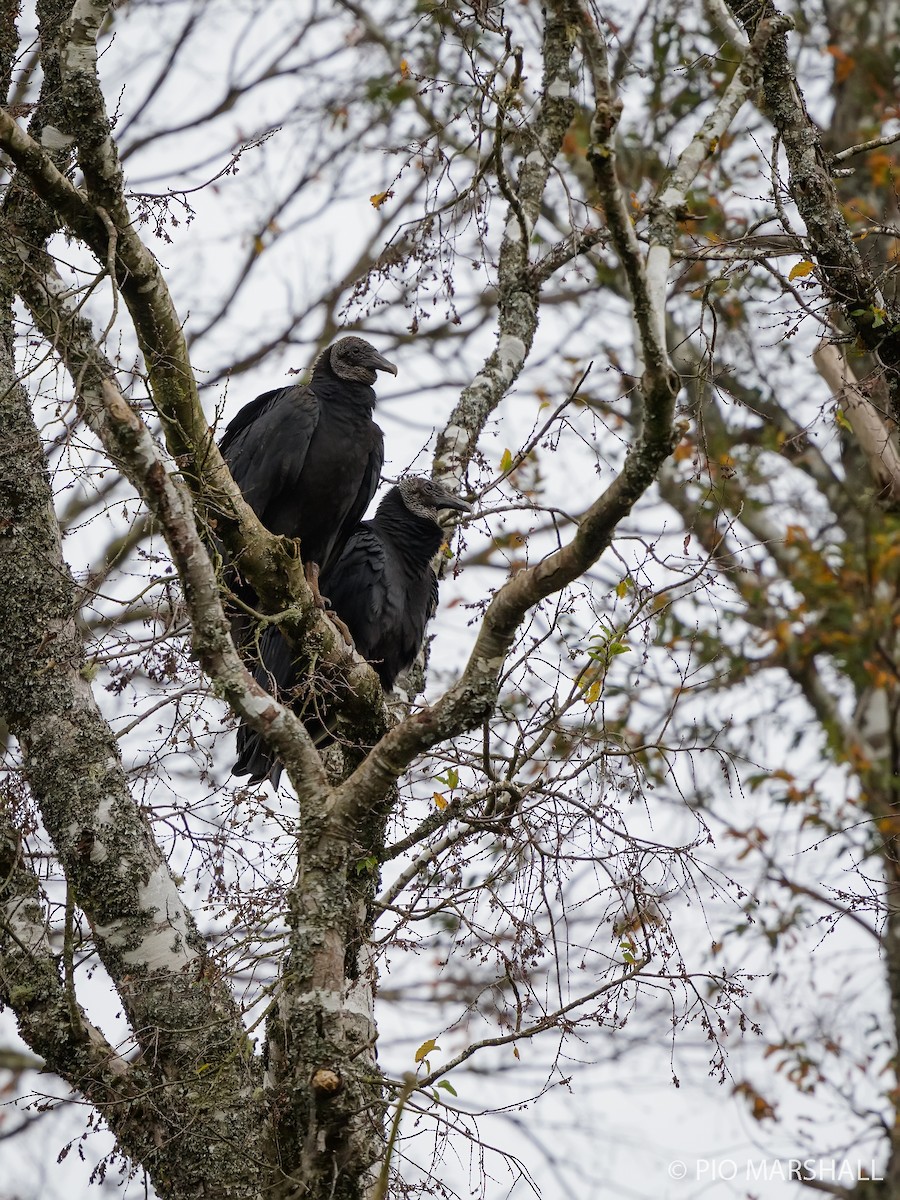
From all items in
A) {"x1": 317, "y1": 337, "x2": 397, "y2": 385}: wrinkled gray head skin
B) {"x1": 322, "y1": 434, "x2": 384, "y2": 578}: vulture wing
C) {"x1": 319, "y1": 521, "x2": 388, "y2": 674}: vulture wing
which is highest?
{"x1": 317, "y1": 337, "x2": 397, "y2": 385}: wrinkled gray head skin

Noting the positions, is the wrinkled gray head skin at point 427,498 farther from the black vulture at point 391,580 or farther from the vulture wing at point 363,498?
the vulture wing at point 363,498

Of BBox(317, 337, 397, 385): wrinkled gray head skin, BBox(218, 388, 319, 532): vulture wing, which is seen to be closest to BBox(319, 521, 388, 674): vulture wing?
BBox(218, 388, 319, 532): vulture wing

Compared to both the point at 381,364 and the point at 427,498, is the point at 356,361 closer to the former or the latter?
the point at 381,364

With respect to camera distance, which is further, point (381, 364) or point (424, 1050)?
point (381, 364)

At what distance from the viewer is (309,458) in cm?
439

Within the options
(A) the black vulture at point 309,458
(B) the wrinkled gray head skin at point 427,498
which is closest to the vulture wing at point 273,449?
(A) the black vulture at point 309,458

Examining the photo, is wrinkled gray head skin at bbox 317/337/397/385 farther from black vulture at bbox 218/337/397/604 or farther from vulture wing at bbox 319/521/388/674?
vulture wing at bbox 319/521/388/674

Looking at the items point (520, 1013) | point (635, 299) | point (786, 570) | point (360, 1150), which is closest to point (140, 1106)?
point (360, 1150)

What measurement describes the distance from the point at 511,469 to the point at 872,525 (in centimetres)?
547

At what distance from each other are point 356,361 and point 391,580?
91cm

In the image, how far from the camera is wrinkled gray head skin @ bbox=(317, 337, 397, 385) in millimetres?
4820

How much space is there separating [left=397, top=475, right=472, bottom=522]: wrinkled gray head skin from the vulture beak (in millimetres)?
540

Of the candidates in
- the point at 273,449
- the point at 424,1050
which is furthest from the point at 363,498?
the point at 424,1050

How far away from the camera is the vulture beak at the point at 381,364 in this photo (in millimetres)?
4910
